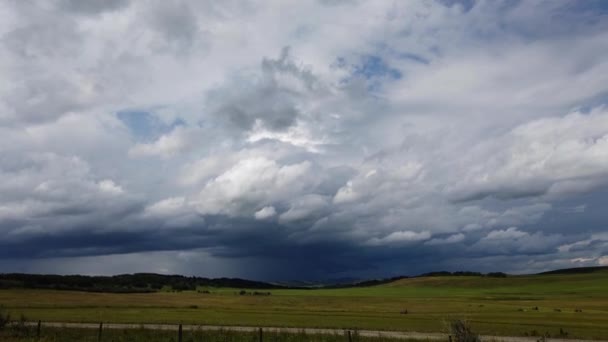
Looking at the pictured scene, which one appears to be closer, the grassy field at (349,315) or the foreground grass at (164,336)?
the foreground grass at (164,336)

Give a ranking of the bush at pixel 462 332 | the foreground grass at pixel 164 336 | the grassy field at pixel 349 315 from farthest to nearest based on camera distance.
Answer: the grassy field at pixel 349 315, the foreground grass at pixel 164 336, the bush at pixel 462 332

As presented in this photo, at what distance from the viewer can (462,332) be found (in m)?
24.1

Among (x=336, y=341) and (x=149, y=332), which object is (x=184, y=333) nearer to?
(x=149, y=332)

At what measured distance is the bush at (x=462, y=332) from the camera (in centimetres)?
2384

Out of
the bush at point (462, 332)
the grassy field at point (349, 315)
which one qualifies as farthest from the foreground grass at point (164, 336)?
the bush at point (462, 332)

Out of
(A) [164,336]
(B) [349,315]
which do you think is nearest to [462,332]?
(A) [164,336]

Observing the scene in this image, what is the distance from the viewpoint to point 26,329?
134 feet

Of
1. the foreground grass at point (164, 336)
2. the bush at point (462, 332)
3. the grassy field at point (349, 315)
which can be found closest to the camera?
the bush at point (462, 332)

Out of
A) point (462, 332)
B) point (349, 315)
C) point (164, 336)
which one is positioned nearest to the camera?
point (462, 332)

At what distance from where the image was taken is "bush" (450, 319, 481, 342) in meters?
23.8

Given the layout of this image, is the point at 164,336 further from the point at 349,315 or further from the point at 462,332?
the point at 349,315

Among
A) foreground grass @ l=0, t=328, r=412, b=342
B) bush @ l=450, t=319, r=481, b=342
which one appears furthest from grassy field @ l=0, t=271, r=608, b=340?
foreground grass @ l=0, t=328, r=412, b=342

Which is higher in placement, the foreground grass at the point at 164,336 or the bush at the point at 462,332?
the bush at the point at 462,332

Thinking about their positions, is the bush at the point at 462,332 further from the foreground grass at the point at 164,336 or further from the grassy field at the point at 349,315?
the foreground grass at the point at 164,336
